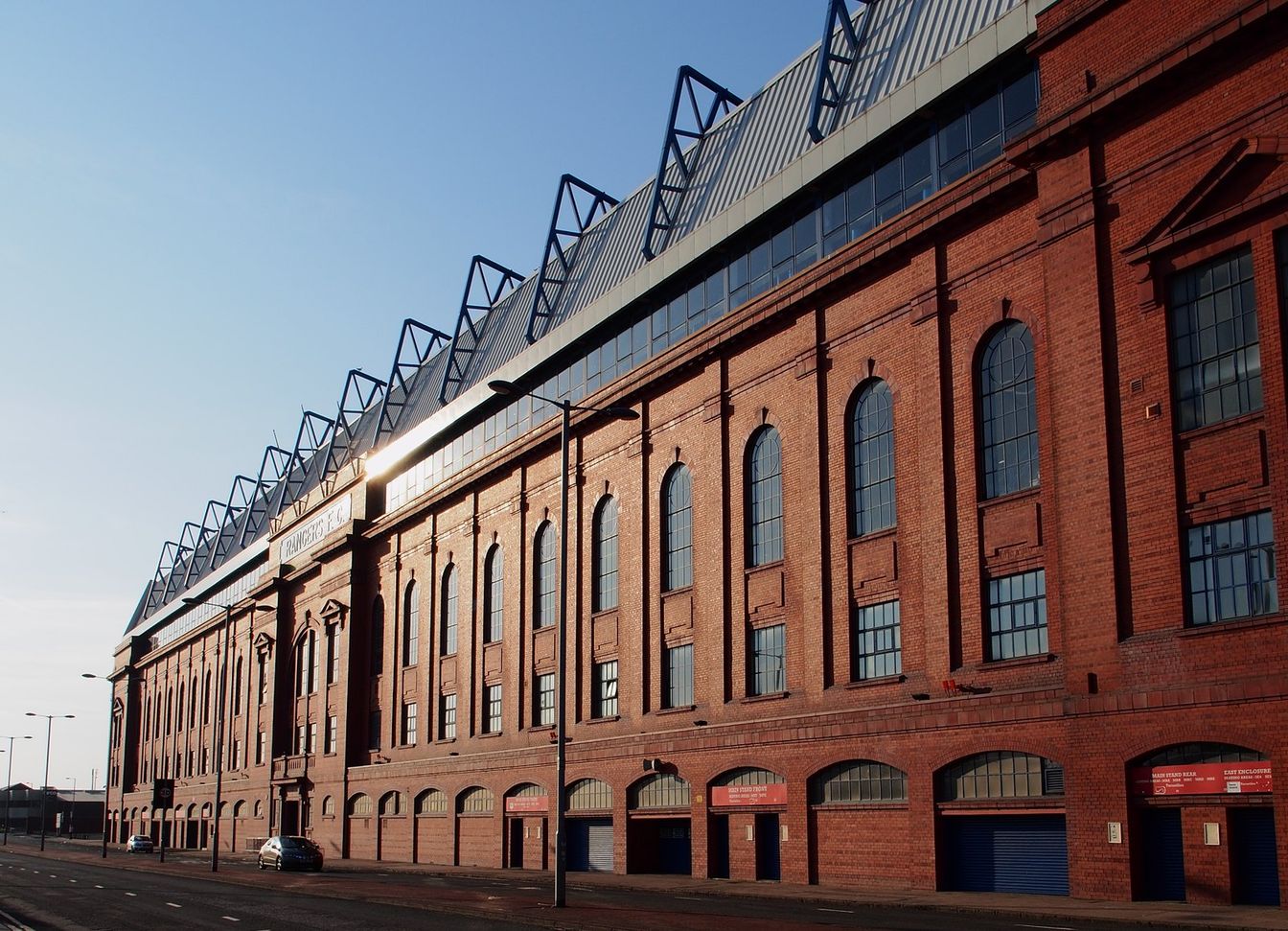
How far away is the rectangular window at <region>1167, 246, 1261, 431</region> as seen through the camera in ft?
83.8

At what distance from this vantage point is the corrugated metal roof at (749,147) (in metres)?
36.0

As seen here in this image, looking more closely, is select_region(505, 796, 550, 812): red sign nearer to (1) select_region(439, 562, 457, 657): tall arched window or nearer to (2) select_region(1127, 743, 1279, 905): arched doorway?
(1) select_region(439, 562, 457, 657): tall arched window

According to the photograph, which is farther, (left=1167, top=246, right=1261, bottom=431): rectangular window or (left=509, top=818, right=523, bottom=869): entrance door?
(left=509, top=818, right=523, bottom=869): entrance door

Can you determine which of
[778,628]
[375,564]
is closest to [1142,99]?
[778,628]

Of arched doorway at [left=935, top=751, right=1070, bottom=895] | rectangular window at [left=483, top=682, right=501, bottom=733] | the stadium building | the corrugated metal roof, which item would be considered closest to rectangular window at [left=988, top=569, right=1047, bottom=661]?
the stadium building

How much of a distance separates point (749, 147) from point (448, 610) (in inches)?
1037

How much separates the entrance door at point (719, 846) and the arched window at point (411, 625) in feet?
86.2

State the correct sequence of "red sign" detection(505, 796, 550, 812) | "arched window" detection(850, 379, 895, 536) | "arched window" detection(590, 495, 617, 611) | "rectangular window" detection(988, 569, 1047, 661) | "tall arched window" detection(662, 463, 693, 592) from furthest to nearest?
"red sign" detection(505, 796, 550, 812) < "arched window" detection(590, 495, 617, 611) < "tall arched window" detection(662, 463, 693, 592) < "arched window" detection(850, 379, 895, 536) < "rectangular window" detection(988, 569, 1047, 661)

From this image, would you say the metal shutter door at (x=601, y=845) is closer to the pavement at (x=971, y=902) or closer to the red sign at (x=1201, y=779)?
the pavement at (x=971, y=902)

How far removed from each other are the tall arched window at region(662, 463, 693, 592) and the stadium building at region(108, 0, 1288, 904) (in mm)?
148

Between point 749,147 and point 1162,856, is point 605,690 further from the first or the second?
point 1162,856

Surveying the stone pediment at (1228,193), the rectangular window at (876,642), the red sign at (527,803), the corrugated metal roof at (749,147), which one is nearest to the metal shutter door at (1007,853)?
the rectangular window at (876,642)

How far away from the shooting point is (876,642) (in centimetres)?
3459

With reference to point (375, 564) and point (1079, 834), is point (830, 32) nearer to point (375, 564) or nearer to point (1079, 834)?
point (1079, 834)
